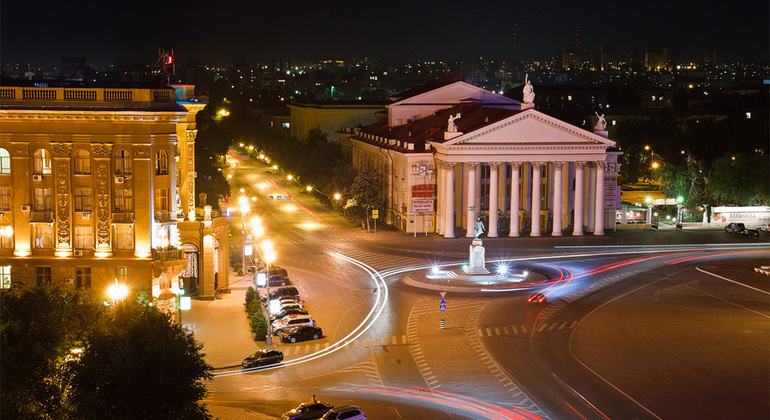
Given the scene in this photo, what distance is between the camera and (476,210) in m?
93.5

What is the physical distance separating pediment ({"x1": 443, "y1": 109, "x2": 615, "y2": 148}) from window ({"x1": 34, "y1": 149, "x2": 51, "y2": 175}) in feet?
160

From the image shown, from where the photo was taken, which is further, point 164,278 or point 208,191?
point 208,191

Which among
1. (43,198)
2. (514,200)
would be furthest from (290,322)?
(514,200)

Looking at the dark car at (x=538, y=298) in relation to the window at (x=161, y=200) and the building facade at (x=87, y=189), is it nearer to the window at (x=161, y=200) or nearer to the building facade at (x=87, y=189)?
the building facade at (x=87, y=189)

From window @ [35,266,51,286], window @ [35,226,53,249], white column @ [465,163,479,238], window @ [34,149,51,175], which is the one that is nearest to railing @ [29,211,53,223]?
window @ [35,226,53,249]

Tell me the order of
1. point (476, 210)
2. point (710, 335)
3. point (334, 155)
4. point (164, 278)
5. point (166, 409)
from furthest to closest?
1. point (334, 155)
2. point (476, 210)
3. point (710, 335)
4. point (164, 278)
5. point (166, 409)

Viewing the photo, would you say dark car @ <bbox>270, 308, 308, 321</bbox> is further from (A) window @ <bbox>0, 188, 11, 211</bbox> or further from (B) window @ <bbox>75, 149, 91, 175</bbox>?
(A) window @ <bbox>0, 188, 11, 211</bbox>

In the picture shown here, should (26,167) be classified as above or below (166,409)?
above

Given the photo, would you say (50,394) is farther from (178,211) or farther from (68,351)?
(178,211)

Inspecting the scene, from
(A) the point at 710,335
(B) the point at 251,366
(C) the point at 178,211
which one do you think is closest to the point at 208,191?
(C) the point at 178,211

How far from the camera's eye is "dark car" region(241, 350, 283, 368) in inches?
1913

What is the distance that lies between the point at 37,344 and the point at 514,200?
65.3m

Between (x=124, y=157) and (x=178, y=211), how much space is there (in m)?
8.84

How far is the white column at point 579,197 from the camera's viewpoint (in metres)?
96.4
